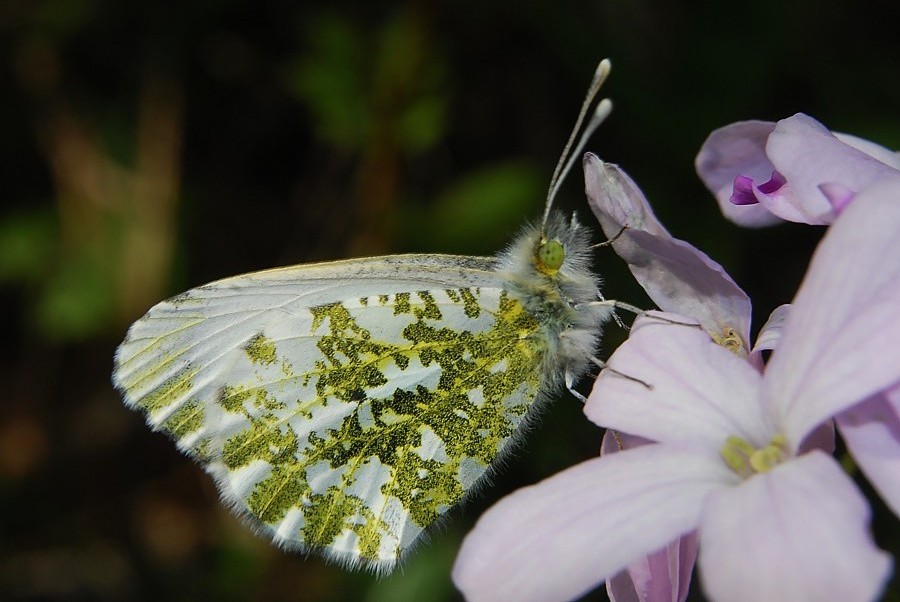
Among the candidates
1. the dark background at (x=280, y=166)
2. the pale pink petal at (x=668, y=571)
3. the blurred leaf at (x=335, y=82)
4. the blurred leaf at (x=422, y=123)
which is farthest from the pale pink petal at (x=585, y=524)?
the blurred leaf at (x=335, y=82)

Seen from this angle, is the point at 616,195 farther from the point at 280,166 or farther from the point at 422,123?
the point at 280,166

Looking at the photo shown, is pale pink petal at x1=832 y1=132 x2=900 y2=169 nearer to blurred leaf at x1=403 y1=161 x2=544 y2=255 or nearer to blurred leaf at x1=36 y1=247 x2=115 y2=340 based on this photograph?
blurred leaf at x1=403 y1=161 x2=544 y2=255

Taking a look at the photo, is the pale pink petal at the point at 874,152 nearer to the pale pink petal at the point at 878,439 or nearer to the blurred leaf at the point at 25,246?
the pale pink petal at the point at 878,439

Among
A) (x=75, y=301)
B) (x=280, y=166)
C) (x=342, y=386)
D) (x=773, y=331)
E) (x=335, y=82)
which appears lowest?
(x=75, y=301)

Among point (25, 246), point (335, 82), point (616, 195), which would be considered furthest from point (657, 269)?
point (25, 246)

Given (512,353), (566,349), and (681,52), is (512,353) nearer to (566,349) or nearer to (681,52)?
(566,349)

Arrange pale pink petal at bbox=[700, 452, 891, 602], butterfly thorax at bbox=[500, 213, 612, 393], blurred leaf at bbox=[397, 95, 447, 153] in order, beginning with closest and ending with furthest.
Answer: pale pink petal at bbox=[700, 452, 891, 602]
butterfly thorax at bbox=[500, 213, 612, 393]
blurred leaf at bbox=[397, 95, 447, 153]

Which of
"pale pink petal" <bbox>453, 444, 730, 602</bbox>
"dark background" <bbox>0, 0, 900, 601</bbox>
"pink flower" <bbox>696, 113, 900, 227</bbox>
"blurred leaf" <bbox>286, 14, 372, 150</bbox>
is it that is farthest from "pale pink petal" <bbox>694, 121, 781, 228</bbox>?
"blurred leaf" <bbox>286, 14, 372, 150</bbox>
